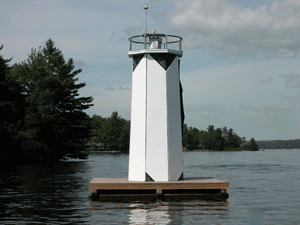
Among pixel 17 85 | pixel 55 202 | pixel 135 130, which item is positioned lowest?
pixel 55 202

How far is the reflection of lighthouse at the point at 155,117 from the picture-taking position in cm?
2278

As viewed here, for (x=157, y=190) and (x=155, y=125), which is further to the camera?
(x=155, y=125)

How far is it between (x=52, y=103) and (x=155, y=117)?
61650 mm

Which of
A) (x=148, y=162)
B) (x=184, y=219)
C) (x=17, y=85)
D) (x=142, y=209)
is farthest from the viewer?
(x=17, y=85)

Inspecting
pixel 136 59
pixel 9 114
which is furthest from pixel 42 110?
pixel 136 59

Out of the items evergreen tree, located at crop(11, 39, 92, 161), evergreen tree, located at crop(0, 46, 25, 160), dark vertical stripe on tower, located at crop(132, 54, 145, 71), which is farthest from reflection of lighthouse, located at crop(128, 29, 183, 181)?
evergreen tree, located at crop(11, 39, 92, 161)

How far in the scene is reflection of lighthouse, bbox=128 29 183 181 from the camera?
22.8m

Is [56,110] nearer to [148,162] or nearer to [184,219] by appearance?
[148,162]

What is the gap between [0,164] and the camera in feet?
214

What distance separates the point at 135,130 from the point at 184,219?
6880 mm

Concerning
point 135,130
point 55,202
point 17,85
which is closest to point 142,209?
point 135,130

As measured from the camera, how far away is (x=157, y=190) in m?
22.0

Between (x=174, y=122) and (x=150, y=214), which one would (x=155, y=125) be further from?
(x=150, y=214)

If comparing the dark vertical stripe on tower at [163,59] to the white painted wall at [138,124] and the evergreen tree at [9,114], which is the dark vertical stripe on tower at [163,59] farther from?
the evergreen tree at [9,114]
